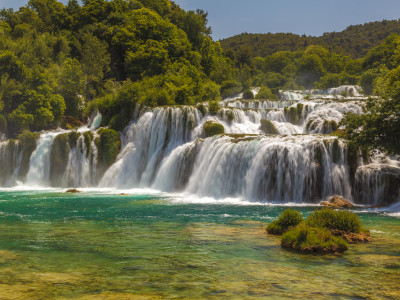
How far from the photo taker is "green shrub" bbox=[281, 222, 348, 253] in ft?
38.0

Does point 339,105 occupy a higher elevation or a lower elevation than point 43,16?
lower

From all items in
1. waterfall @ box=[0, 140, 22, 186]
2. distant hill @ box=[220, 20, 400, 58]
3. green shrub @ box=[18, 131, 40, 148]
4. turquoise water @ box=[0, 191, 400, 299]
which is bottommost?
turquoise water @ box=[0, 191, 400, 299]

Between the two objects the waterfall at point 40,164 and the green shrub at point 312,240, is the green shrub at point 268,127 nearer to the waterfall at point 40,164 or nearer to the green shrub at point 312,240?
the waterfall at point 40,164

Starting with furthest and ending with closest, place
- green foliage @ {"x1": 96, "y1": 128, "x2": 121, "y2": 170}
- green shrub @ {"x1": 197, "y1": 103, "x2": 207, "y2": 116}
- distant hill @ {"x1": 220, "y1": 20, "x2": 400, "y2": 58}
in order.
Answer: distant hill @ {"x1": 220, "y1": 20, "x2": 400, "y2": 58} < green shrub @ {"x1": 197, "y1": 103, "x2": 207, "y2": 116} < green foliage @ {"x1": 96, "y1": 128, "x2": 121, "y2": 170}

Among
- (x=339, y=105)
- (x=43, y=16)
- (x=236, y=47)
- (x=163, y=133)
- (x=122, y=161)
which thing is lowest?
(x=122, y=161)

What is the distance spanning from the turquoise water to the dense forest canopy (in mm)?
13924

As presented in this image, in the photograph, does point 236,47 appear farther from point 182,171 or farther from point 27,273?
point 27,273

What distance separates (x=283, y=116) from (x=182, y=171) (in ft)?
50.8

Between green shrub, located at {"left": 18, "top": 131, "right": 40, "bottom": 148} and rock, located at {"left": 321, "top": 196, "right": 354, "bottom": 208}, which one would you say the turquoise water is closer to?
rock, located at {"left": 321, "top": 196, "right": 354, "bottom": 208}

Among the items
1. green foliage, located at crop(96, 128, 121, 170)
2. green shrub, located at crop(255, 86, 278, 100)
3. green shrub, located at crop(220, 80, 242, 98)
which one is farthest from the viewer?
green shrub, located at crop(220, 80, 242, 98)

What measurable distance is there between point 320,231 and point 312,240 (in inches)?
21.6

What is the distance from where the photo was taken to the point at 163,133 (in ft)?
134

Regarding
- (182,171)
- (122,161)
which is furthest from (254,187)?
(122,161)

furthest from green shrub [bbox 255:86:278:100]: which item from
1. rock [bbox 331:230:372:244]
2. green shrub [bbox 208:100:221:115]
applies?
rock [bbox 331:230:372:244]
